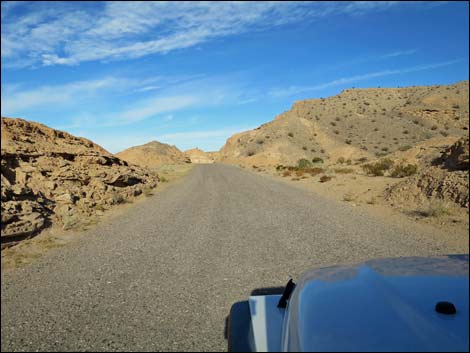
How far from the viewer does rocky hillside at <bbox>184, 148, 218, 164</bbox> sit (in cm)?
12212

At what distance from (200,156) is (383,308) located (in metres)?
129

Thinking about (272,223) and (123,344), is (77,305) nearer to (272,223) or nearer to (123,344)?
(123,344)

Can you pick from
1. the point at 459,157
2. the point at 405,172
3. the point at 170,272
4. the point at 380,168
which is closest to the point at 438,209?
the point at 459,157

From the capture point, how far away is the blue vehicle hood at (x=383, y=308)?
1.43m

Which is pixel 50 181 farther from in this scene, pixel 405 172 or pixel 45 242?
pixel 405 172

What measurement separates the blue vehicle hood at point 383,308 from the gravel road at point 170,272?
6.15 feet

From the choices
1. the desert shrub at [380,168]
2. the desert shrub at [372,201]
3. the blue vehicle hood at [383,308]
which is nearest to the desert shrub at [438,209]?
the desert shrub at [372,201]

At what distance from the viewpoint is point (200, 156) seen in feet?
427

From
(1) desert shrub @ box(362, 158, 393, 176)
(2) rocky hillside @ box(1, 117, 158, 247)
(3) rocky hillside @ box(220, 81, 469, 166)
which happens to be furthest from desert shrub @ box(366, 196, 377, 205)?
(3) rocky hillside @ box(220, 81, 469, 166)

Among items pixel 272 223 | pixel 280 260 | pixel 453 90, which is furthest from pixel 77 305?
pixel 453 90

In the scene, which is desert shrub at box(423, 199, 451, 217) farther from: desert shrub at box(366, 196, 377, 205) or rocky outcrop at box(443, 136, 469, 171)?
desert shrub at box(366, 196, 377, 205)

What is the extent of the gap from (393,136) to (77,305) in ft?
202

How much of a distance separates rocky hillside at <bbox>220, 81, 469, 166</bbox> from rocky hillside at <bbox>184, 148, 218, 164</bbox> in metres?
48.4

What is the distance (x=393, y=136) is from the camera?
5788cm
